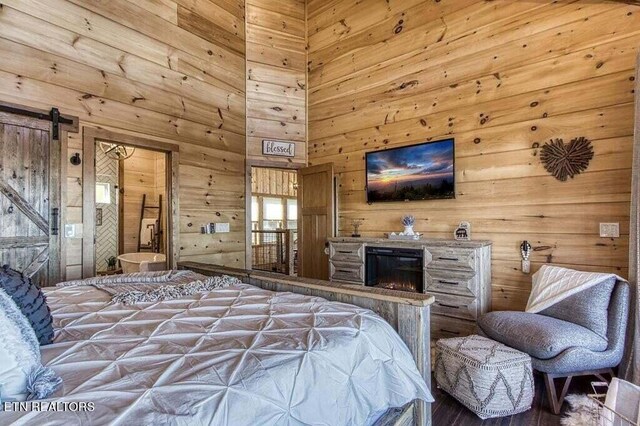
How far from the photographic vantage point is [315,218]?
16.1 feet

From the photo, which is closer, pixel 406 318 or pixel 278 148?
pixel 406 318

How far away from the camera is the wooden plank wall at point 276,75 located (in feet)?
16.0

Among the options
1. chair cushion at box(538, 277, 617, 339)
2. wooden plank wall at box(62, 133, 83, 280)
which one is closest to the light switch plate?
wooden plank wall at box(62, 133, 83, 280)

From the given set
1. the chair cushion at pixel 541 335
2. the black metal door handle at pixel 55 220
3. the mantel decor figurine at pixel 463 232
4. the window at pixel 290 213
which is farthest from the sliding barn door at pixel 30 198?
the window at pixel 290 213

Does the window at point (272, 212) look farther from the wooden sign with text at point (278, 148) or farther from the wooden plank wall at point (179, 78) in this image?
the wooden plank wall at point (179, 78)

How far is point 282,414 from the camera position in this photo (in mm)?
1006

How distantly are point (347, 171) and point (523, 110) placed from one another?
2257mm

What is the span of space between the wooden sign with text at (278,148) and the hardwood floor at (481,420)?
3.67 meters

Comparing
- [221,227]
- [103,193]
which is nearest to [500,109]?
[221,227]

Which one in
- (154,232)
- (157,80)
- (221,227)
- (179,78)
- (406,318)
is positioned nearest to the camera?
(406,318)

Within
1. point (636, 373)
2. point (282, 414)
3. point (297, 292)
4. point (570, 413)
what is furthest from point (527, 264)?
point (282, 414)

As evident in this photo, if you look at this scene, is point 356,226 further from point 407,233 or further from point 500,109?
point 500,109

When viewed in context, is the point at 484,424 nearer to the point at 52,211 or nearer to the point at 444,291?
the point at 444,291

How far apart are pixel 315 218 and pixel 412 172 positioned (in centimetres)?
152
